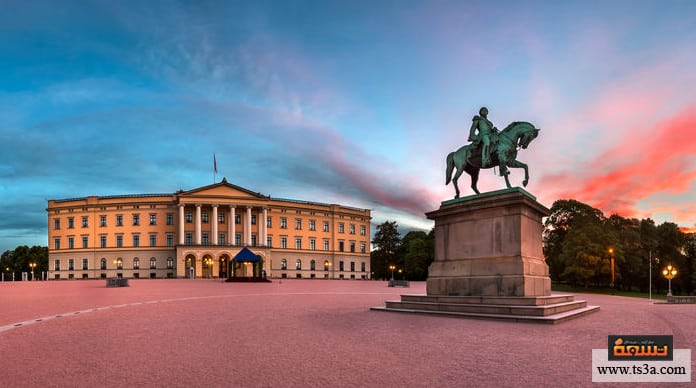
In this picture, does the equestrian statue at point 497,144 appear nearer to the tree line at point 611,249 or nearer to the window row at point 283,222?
the tree line at point 611,249

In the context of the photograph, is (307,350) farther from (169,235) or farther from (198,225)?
(169,235)

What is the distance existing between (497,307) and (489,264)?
2.17m

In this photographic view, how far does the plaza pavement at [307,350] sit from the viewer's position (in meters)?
6.11

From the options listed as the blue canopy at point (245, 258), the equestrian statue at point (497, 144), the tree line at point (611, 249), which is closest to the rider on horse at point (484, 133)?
the equestrian statue at point (497, 144)

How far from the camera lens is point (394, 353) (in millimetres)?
7801

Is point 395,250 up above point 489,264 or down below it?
below

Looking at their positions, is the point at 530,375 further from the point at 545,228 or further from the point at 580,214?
the point at 545,228

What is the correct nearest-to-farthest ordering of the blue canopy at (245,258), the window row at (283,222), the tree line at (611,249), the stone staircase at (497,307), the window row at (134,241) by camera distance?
the stone staircase at (497,307), the tree line at (611,249), the blue canopy at (245,258), the window row at (134,241), the window row at (283,222)

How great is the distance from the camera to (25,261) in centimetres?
12306

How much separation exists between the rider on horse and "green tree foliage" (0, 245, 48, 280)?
128612 millimetres

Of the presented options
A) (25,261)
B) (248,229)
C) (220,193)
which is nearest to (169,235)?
(220,193)

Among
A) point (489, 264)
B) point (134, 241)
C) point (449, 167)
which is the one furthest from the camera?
point (134, 241)

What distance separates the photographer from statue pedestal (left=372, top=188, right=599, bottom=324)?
13.6m

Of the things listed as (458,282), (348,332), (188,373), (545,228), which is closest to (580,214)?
(545,228)
